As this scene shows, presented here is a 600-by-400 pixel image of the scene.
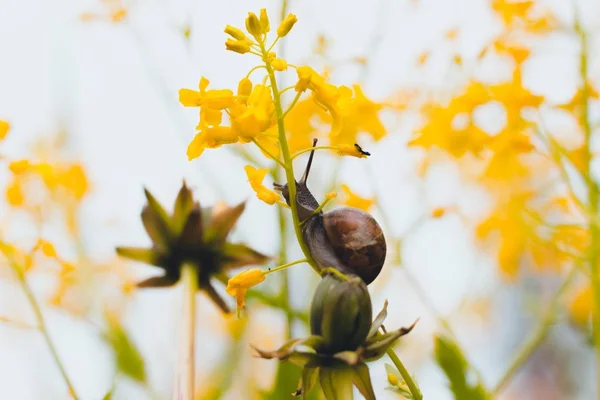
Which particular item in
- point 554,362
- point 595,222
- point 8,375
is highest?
point 595,222

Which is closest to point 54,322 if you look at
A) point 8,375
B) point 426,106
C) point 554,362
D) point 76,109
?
point 8,375

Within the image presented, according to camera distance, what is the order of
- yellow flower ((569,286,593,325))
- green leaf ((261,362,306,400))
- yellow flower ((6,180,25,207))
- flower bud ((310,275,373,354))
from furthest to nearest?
yellow flower ((569,286,593,325)) < yellow flower ((6,180,25,207)) < green leaf ((261,362,306,400)) < flower bud ((310,275,373,354))

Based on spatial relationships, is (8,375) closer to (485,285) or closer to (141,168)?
(141,168)

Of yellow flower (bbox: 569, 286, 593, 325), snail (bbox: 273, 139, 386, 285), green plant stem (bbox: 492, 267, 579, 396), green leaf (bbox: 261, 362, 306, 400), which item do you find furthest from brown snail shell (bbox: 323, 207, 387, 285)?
yellow flower (bbox: 569, 286, 593, 325)

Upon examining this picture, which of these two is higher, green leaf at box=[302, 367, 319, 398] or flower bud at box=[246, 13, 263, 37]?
flower bud at box=[246, 13, 263, 37]

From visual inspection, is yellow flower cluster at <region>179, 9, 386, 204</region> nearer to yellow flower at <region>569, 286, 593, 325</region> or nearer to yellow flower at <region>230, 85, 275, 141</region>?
yellow flower at <region>230, 85, 275, 141</region>

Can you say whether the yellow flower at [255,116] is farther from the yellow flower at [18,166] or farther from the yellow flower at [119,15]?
the yellow flower at [119,15]

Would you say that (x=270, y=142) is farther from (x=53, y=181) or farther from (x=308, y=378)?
(x=53, y=181)
